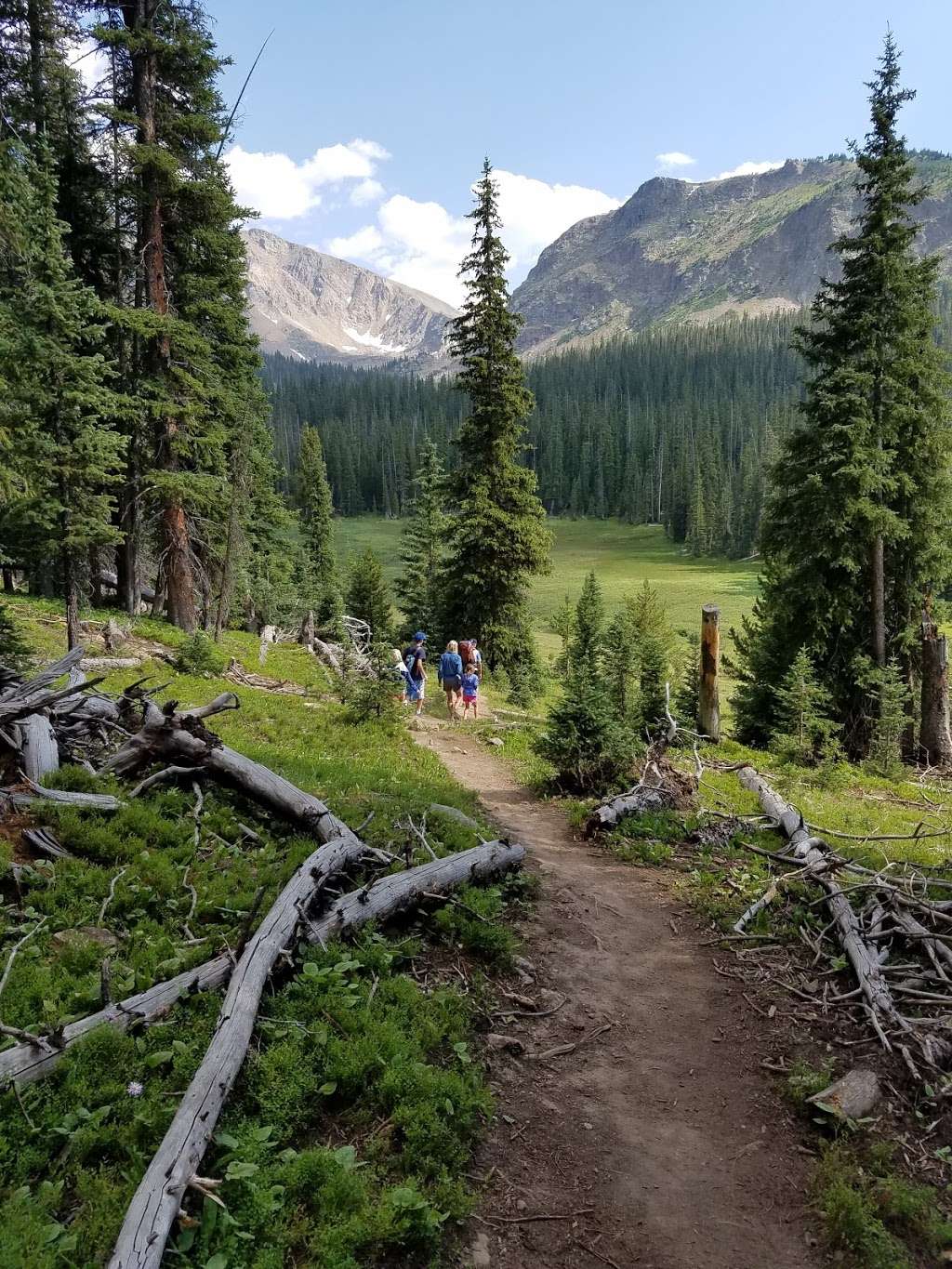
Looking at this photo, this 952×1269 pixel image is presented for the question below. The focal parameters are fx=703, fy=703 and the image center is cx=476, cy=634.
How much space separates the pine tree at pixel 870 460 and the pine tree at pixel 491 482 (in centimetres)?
904

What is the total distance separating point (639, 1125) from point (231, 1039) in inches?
128

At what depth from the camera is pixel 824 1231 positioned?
4.61 meters

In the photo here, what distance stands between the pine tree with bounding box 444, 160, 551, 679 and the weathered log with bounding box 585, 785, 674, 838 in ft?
49.3

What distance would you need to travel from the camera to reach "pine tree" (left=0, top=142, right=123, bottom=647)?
16.9 m

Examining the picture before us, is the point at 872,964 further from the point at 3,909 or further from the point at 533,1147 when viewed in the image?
the point at 3,909

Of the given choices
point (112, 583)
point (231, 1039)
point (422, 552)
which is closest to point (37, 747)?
point (231, 1039)

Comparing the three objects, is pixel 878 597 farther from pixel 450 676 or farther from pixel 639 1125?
pixel 639 1125

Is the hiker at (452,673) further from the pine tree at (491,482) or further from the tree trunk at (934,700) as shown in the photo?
the tree trunk at (934,700)

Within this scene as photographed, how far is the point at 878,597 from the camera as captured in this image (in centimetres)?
2088

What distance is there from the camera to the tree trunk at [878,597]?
68.2ft

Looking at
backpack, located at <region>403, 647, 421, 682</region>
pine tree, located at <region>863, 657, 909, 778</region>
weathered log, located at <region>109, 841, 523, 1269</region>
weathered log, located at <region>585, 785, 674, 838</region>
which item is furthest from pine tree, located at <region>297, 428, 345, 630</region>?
weathered log, located at <region>109, 841, 523, 1269</region>

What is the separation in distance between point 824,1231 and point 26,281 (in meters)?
21.8

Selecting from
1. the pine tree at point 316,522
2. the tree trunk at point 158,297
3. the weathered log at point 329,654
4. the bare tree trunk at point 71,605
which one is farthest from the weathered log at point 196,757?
the pine tree at point 316,522

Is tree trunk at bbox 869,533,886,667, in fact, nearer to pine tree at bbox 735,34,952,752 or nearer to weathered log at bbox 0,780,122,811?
pine tree at bbox 735,34,952,752
